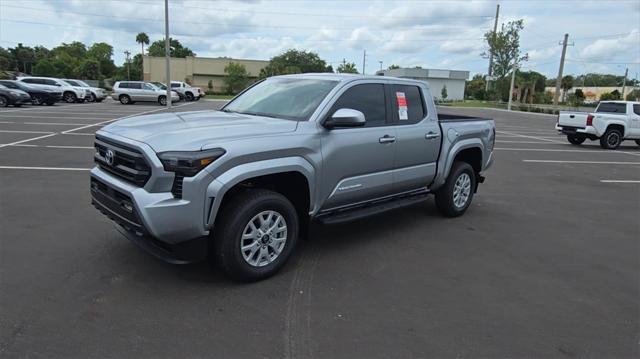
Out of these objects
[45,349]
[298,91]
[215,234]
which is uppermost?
[298,91]

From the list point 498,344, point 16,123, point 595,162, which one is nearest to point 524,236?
point 498,344

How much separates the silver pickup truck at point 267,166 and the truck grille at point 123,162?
12mm

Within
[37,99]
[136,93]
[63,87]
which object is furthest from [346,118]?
[136,93]

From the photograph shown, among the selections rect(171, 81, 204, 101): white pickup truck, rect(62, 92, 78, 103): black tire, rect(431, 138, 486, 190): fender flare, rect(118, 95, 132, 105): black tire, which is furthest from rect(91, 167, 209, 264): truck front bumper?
rect(171, 81, 204, 101): white pickup truck

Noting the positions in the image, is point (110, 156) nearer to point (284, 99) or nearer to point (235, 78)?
point (284, 99)

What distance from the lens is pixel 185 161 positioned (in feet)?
11.8

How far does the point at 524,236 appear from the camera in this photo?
19.4 ft

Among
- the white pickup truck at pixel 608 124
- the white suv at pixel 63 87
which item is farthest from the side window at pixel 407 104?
the white suv at pixel 63 87

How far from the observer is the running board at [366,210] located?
4.73m

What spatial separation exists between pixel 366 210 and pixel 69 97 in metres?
32.2

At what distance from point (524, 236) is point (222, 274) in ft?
12.7

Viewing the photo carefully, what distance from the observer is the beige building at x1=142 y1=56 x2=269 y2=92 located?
77.9 meters

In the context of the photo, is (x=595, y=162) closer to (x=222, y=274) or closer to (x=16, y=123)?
(x=222, y=274)

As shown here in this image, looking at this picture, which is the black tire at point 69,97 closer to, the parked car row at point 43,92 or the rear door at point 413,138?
the parked car row at point 43,92
